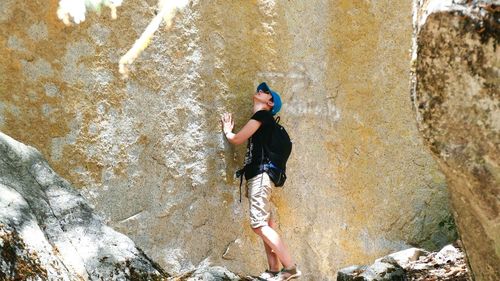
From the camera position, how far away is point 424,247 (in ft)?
22.4

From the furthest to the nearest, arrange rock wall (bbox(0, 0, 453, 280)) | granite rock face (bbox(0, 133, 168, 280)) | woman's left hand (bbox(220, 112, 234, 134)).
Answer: woman's left hand (bbox(220, 112, 234, 134)), rock wall (bbox(0, 0, 453, 280)), granite rock face (bbox(0, 133, 168, 280))

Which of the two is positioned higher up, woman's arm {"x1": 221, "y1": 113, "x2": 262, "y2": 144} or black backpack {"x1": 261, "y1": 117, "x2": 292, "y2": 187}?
woman's arm {"x1": 221, "y1": 113, "x2": 262, "y2": 144}

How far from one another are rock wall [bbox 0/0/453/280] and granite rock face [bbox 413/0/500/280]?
354 cm

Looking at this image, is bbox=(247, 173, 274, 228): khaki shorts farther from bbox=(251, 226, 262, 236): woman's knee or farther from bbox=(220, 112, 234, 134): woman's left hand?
bbox=(220, 112, 234, 134): woman's left hand

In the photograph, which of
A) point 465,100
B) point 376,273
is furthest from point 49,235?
point 376,273

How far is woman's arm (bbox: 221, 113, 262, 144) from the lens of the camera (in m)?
5.64

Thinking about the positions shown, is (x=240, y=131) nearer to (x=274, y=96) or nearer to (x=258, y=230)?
(x=274, y=96)

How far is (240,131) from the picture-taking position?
5.71m

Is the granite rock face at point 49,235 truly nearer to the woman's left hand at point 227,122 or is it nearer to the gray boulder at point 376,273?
the gray boulder at point 376,273

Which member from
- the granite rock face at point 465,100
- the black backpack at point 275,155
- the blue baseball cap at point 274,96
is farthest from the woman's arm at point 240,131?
the granite rock face at point 465,100

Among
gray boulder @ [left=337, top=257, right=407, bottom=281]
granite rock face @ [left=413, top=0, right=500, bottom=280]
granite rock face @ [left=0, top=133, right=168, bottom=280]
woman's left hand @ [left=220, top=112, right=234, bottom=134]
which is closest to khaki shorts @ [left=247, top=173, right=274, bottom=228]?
woman's left hand @ [left=220, top=112, right=234, bottom=134]

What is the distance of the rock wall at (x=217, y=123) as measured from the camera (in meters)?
5.30

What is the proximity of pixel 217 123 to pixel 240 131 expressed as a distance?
24cm

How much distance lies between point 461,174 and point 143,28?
3814mm
